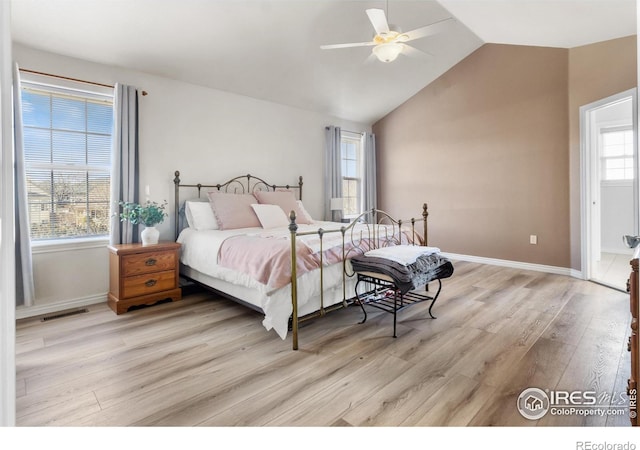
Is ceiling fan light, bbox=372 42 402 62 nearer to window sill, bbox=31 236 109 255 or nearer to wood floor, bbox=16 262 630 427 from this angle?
wood floor, bbox=16 262 630 427

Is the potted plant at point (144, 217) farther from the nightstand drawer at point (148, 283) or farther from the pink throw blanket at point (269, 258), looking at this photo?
the pink throw blanket at point (269, 258)

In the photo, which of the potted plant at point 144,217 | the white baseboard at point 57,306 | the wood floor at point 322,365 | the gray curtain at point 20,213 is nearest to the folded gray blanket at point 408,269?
the wood floor at point 322,365

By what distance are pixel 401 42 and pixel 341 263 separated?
192 cm

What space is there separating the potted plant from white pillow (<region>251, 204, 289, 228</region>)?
103 centimetres

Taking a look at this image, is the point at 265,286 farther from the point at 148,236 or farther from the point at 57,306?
the point at 57,306

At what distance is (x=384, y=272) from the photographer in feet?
8.29

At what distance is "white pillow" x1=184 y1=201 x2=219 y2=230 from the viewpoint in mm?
3594

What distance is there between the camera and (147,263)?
316 cm

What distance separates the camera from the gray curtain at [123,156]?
329 cm

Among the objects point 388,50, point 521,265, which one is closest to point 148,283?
point 388,50

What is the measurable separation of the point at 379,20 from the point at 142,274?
3039 mm

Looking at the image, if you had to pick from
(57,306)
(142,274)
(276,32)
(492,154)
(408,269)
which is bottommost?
(57,306)

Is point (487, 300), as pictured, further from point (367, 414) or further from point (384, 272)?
point (367, 414)

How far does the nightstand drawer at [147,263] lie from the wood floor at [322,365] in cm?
39
